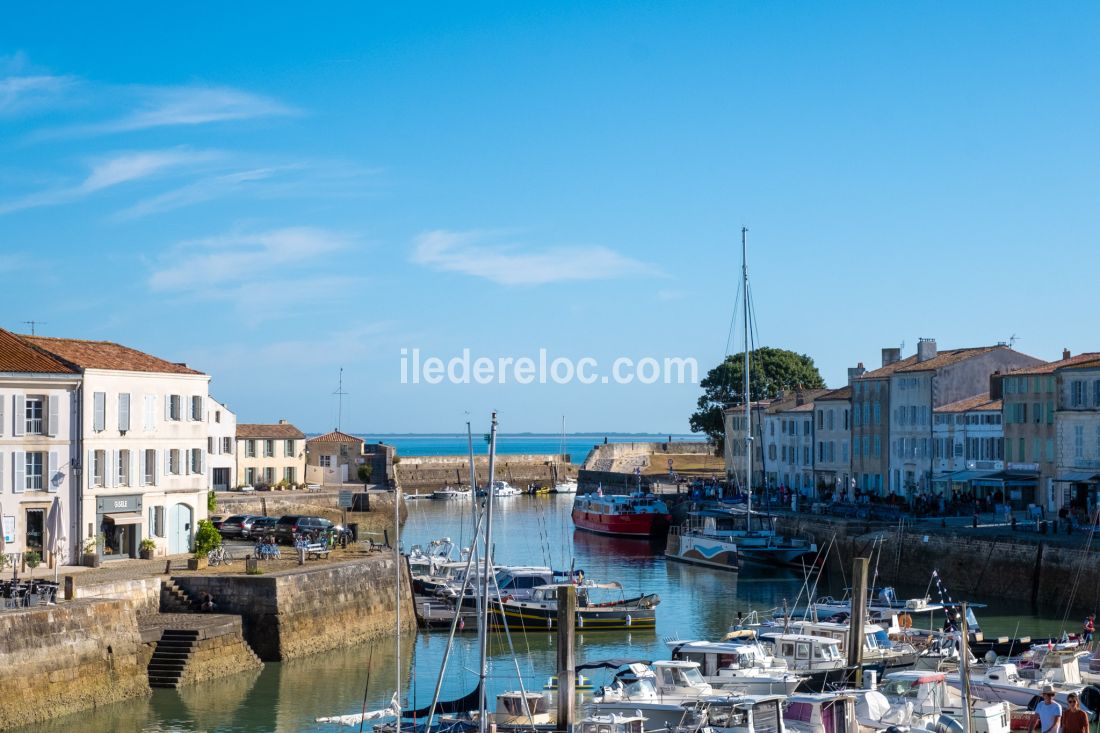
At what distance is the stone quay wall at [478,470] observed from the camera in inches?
5527

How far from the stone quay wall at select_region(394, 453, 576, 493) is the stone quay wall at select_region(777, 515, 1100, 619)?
229 ft

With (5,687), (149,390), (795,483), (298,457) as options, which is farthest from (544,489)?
(5,687)

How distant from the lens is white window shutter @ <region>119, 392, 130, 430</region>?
48.8 metres

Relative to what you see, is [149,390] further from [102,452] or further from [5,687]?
[5,687]

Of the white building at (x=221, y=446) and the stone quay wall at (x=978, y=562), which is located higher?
the white building at (x=221, y=446)

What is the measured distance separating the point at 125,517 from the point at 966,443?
47.6 m

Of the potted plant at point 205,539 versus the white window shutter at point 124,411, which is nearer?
the potted plant at point 205,539

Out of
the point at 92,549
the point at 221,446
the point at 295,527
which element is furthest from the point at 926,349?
the point at 92,549

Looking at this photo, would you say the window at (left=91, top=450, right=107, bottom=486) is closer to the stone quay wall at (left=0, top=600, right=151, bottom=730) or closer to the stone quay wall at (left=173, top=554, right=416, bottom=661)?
the stone quay wall at (left=173, top=554, right=416, bottom=661)

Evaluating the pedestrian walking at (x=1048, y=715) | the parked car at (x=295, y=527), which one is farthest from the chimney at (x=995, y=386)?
the pedestrian walking at (x=1048, y=715)

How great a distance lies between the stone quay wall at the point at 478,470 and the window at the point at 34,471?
9026 cm

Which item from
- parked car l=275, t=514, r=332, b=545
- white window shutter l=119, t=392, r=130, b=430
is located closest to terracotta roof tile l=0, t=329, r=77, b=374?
white window shutter l=119, t=392, r=130, b=430

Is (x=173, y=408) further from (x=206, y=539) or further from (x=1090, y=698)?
(x=1090, y=698)

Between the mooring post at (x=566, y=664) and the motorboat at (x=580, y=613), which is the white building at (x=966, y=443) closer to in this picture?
the motorboat at (x=580, y=613)
